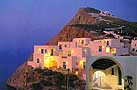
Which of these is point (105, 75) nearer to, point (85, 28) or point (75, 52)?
point (75, 52)

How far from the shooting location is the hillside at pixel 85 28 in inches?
513

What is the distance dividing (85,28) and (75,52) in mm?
1249

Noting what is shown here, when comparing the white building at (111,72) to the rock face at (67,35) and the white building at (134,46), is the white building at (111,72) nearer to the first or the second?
the white building at (134,46)

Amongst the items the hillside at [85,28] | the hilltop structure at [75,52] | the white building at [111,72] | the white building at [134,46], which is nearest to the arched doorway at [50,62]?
the hilltop structure at [75,52]

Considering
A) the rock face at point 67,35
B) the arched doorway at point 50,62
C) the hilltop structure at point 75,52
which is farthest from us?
the rock face at point 67,35

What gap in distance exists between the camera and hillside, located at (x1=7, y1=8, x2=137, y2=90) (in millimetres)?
13039

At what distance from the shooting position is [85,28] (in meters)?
13.2

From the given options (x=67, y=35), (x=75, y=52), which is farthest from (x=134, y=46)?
(x=67, y=35)

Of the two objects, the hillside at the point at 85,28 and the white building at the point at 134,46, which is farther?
the hillside at the point at 85,28

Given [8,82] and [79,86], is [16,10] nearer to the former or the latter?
[8,82]

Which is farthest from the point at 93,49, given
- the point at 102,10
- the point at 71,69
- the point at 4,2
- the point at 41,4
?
the point at 4,2

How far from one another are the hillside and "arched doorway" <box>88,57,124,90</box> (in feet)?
17.1

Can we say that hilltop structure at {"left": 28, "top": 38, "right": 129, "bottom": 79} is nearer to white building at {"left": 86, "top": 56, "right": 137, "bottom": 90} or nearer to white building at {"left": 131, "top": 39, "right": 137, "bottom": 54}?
white building at {"left": 131, "top": 39, "right": 137, "bottom": 54}

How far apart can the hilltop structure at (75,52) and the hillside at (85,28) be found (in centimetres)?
42
